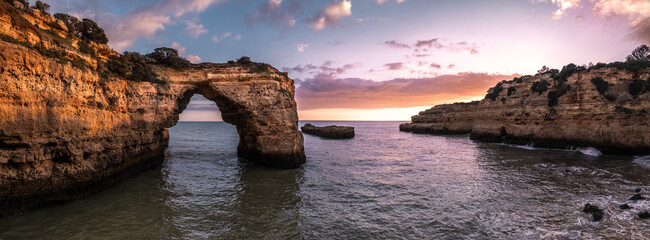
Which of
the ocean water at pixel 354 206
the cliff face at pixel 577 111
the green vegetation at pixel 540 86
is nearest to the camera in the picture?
the ocean water at pixel 354 206

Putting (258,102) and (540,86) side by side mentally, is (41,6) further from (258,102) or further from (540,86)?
(540,86)

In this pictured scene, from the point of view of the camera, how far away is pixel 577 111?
24016mm

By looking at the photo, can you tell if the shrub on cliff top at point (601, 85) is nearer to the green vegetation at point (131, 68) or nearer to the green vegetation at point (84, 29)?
the green vegetation at point (131, 68)

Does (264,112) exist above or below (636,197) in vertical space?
above

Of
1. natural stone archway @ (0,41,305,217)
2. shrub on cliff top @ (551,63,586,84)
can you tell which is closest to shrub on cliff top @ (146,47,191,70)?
natural stone archway @ (0,41,305,217)

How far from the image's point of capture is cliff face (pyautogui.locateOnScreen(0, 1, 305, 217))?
8070mm

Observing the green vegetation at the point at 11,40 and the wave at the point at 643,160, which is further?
the wave at the point at 643,160

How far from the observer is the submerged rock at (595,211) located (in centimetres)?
834

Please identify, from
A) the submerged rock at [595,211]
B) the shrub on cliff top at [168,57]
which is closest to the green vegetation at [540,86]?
the submerged rock at [595,211]

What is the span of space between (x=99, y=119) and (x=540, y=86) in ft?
135

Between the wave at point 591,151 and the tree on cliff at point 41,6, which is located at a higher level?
the tree on cliff at point 41,6

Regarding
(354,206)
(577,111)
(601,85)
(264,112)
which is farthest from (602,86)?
(264,112)

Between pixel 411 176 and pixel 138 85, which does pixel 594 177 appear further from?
pixel 138 85

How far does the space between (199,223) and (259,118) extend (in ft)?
30.3
